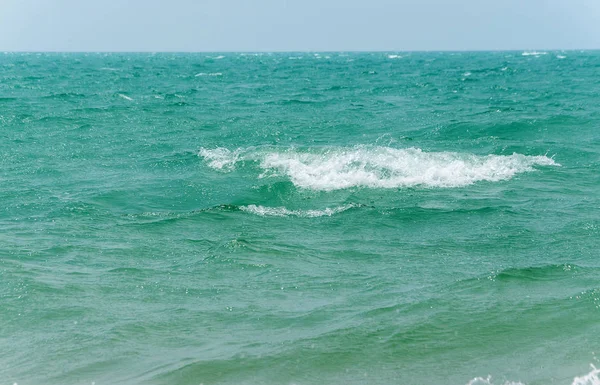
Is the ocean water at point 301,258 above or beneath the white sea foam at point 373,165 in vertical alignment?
beneath

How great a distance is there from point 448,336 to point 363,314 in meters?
1.40

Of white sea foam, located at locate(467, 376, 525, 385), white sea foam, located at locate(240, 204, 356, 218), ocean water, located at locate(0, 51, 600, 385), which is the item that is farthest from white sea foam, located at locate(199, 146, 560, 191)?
white sea foam, located at locate(467, 376, 525, 385)

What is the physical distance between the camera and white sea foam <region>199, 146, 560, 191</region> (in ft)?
68.0

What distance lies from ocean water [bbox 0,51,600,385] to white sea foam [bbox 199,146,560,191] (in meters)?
0.12

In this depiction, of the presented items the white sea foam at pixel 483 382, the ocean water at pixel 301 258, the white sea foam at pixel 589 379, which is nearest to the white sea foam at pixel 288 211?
the ocean water at pixel 301 258

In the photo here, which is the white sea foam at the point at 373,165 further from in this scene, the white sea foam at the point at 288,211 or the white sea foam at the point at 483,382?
the white sea foam at the point at 483,382

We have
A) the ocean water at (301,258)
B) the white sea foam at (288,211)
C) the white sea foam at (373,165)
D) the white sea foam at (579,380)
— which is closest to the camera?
the white sea foam at (579,380)

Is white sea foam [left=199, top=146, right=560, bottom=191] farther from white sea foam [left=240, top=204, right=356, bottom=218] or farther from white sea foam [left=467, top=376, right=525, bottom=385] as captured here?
white sea foam [left=467, top=376, right=525, bottom=385]

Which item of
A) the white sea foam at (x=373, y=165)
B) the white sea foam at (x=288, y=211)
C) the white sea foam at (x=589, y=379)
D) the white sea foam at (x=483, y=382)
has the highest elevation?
the white sea foam at (x=373, y=165)

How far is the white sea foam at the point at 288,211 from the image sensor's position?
1702 centimetres

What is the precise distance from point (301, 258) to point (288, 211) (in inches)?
152

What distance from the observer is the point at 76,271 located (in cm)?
1282

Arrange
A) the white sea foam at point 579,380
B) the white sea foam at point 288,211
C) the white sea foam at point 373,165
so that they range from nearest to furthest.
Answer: the white sea foam at point 579,380
the white sea foam at point 288,211
the white sea foam at point 373,165

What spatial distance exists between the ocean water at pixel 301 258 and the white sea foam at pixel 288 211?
0.10 meters
